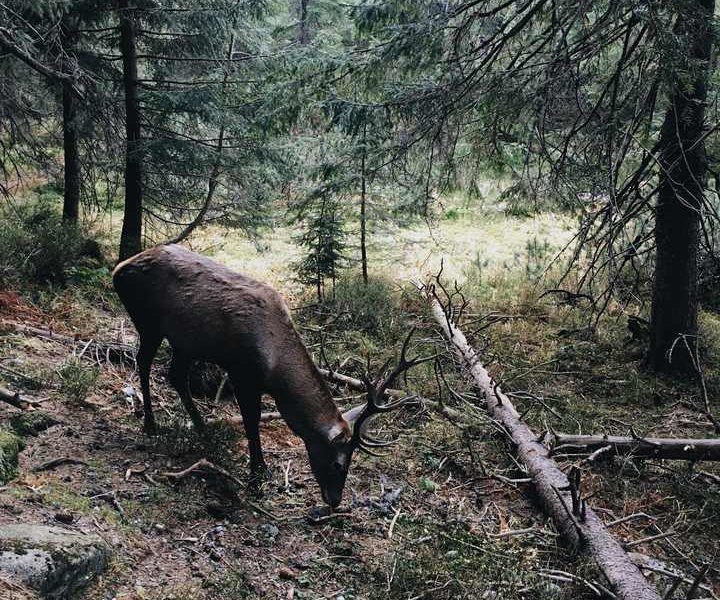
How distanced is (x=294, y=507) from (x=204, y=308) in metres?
1.88

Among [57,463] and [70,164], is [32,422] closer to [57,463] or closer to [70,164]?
[57,463]

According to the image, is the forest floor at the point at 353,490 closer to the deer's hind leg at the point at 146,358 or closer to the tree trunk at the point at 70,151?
the deer's hind leg at the point at 146,358

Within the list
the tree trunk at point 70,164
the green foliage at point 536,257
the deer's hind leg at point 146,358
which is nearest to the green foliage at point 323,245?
the tree trunk at point 70,164

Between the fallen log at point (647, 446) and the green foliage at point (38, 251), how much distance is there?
24.0ft

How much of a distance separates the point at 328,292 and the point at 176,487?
7285mm

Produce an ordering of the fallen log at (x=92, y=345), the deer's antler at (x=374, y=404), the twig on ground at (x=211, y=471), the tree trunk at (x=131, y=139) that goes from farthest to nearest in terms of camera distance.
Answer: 1. the tree trunk at (x=131, y=139)
2. the fallen log at (x=92, y=345)
3. the twig on ground at (x=211, y=471)
4. the deer's antler at (x=374, y=404)

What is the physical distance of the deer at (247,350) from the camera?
17.7ft

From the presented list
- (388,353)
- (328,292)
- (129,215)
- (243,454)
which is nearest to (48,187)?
(129,215)

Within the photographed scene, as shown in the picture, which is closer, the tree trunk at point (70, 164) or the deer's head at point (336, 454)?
the deer's head at point (336, 454)

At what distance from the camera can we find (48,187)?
17844mm

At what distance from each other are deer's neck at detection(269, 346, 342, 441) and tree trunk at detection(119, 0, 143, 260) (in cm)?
620

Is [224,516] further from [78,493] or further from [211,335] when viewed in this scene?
[211,335]

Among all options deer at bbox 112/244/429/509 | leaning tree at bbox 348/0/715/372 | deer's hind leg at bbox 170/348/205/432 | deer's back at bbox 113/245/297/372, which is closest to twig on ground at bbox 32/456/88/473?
deer at bbox 112/244/429/509

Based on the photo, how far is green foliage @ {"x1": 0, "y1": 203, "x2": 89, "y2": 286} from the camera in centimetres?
918
